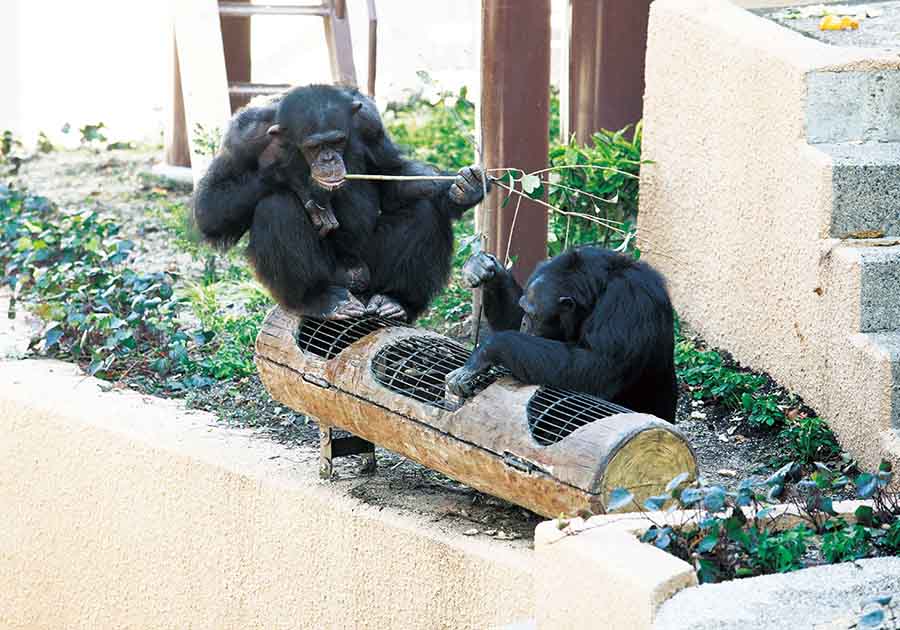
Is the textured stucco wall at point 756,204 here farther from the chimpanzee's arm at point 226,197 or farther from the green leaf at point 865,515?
the chimpanzee's arm at point 226,197

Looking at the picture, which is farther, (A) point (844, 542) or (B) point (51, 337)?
(B) point (51, 337)

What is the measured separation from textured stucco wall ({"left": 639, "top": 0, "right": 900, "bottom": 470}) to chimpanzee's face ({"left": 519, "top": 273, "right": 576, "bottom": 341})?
116cm

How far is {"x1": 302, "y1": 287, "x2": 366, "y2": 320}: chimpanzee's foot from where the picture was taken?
17.0 feet

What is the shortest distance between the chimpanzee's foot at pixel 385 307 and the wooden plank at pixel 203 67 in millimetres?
2928

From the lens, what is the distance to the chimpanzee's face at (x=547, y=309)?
189 inches

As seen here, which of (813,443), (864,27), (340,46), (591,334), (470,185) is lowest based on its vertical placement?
(813,443)

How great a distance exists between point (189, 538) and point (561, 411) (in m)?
2.02

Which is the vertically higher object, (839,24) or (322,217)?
(839,24)

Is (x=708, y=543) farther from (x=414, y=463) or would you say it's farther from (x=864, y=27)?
(x=864, y=27)

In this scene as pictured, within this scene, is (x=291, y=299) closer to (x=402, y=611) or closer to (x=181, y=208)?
(x=402, y=611)

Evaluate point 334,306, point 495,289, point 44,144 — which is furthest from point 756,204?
point 44,144

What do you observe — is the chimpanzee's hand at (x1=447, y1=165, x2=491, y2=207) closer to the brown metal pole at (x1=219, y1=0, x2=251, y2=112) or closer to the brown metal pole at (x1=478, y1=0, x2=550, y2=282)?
the brown metal pole at (x1=478, y1=0, x2=550, y2=282)

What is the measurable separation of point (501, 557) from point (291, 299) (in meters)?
1.33

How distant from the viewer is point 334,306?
5.19 m
